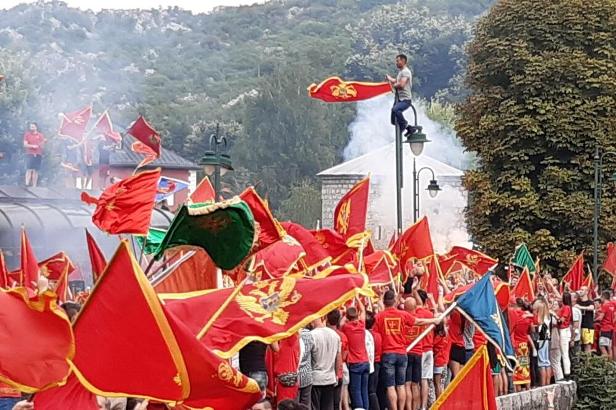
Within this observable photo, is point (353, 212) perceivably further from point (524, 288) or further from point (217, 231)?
point (217, 231)

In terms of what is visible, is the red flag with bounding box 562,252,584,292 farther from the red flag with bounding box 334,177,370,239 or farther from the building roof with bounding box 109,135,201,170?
the building roof with bounding box 109,135,201,170

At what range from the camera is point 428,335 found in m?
18.1

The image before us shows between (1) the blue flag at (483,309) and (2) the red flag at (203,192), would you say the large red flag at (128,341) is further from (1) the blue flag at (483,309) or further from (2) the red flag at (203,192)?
(2) the red flag at (203,192)

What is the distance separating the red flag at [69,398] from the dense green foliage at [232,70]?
2749 cm

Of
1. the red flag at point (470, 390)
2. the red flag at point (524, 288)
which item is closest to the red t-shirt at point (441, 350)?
the red flag at point (524, 288)

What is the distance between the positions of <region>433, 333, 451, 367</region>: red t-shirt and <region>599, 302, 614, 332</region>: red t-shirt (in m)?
8.17

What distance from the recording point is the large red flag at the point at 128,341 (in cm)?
807

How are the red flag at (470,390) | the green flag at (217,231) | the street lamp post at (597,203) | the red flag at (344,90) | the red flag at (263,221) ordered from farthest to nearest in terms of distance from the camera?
the street lamp post at (597,203)
the red flag at (344,90)
the red flag at (263,221)
the red flag at (470,390)
the green flag at (217,231)

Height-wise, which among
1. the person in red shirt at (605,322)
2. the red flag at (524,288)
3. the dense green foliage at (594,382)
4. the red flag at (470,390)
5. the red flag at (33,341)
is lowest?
the dense green foliage at (594,382)

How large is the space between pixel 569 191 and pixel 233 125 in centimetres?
5544

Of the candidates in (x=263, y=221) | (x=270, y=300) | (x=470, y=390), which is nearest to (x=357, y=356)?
(x=263, y=221)

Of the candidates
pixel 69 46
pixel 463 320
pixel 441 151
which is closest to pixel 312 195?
pixel 441 151

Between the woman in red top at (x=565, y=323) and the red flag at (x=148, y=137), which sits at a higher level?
the red flag at (x=148, y=137)

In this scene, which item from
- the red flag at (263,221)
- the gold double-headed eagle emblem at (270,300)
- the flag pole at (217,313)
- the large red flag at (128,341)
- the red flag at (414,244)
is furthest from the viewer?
the red flag at (414,244)
